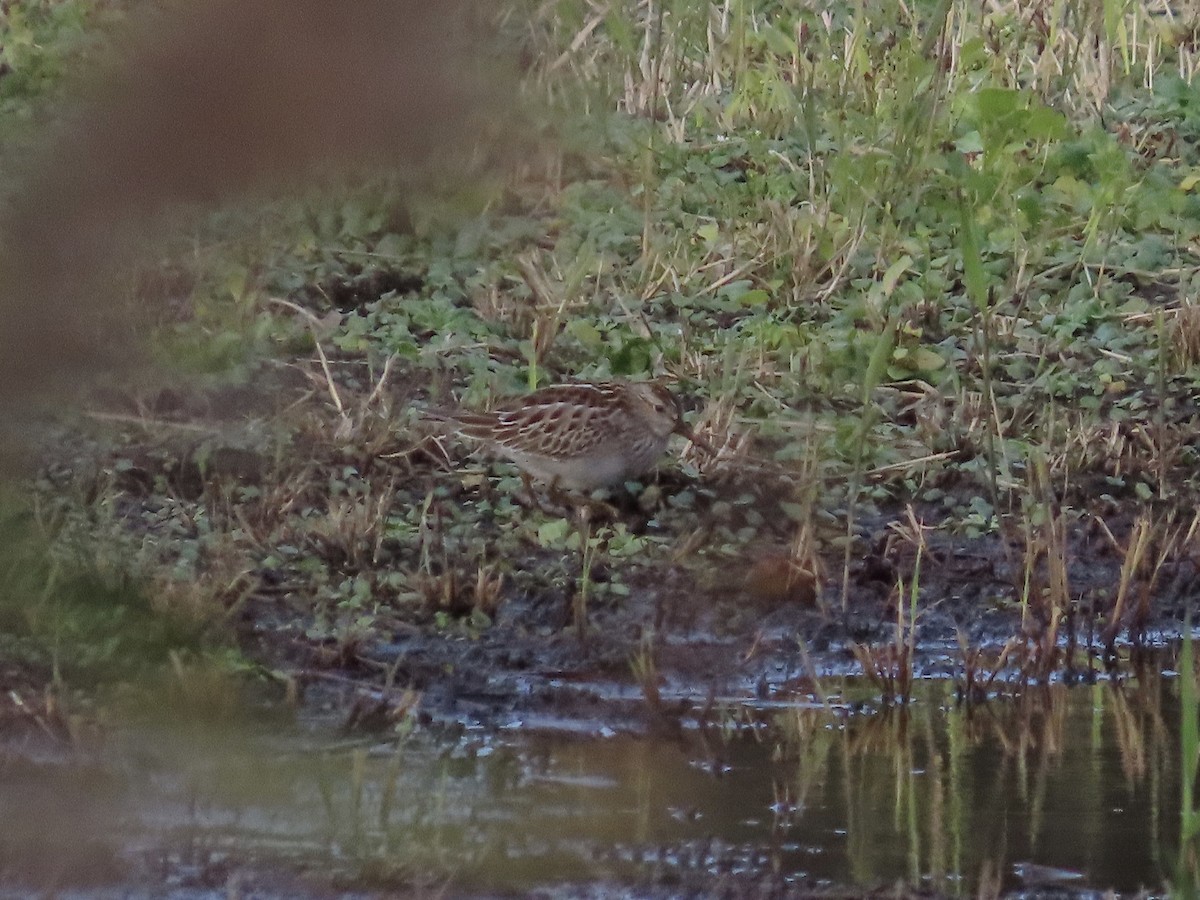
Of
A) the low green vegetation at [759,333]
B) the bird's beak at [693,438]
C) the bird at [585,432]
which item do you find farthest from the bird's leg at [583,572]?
the bird's beak at [693,438]

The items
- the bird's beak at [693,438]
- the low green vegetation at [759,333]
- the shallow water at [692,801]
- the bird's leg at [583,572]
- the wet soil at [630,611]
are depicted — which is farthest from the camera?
the bird's beak at [693,438]

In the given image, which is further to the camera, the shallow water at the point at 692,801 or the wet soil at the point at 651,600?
the wet soil at the point at 651,600

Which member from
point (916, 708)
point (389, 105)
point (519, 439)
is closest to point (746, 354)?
point (519, 439)

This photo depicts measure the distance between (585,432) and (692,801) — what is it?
6.66ft

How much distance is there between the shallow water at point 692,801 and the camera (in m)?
3.52

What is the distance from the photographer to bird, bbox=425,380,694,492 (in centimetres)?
602

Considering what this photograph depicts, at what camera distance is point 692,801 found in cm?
415

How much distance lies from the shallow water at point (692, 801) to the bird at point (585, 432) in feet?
4.45

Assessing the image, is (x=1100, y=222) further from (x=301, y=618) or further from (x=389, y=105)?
(x=389, y=105)

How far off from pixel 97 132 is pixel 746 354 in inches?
221

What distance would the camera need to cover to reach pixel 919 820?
159 inches

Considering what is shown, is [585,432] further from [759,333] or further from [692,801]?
[692,801]

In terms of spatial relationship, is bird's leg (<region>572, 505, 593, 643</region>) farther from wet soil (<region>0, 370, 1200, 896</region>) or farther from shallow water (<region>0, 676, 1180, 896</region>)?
shallow water (<region>0, 676, 1180, 896</region>)

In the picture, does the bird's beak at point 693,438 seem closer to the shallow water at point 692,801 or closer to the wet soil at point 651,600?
the wet soil at point 651,600
